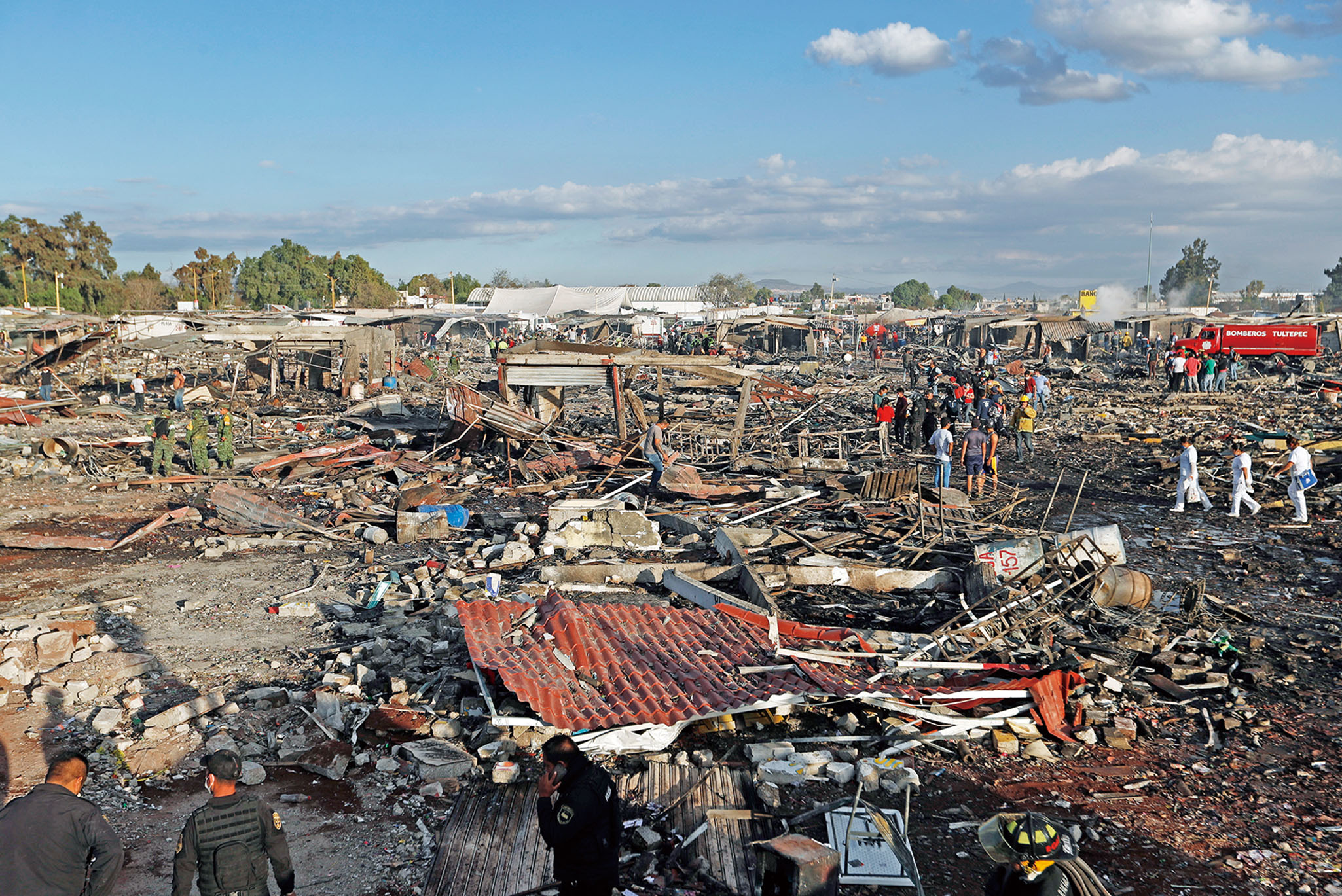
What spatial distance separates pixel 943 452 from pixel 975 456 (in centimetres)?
53

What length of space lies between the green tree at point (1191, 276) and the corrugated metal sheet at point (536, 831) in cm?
10060

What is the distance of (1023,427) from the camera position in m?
17.7

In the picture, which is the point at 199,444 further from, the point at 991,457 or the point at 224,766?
the point at 991,457

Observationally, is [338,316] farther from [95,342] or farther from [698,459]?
[698,459]

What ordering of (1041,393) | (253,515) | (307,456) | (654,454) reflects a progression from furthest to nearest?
1. (1041,393)
2. (307,456)
3. (654,454)
4. (253,515)

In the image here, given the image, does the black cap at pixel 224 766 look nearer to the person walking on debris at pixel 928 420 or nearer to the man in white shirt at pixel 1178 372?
the person walking on debris at pixel 928 420

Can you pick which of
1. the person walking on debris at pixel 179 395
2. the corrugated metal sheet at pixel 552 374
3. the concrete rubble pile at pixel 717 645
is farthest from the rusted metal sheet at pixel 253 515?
the person walking on debris at pixel 179 395

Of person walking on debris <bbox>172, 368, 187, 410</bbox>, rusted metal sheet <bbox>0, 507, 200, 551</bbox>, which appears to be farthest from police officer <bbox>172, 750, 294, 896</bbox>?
person walking on debris <bbox>172, 368, 187, 410</bbox>

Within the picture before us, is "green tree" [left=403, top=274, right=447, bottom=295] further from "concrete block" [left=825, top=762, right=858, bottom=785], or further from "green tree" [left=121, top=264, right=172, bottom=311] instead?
"concrete block" [left=825, top=762, right=858, bottom=785]

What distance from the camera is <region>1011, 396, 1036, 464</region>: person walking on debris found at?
1767cm

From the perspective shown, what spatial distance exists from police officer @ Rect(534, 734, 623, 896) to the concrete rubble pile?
93 centimetres

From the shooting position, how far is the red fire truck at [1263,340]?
100.0ft

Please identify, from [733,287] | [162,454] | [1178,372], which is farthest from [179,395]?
[733,287]

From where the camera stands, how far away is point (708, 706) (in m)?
5.89
